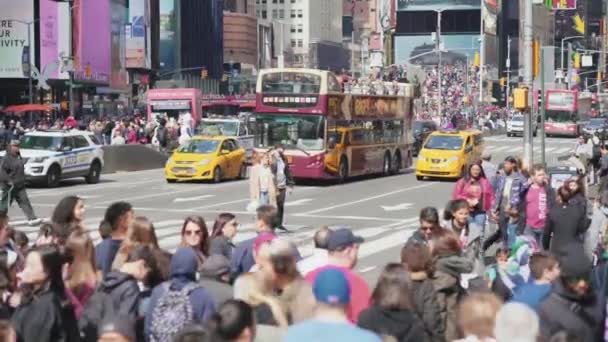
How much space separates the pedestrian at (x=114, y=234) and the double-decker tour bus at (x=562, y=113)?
245ft

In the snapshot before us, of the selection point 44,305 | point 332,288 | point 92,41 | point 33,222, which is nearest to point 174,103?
point 92,41

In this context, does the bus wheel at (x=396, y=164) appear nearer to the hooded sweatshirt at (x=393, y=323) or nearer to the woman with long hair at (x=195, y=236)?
the woman with long hair at (x=195, y=236)

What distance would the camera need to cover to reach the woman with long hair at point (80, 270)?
870 cm

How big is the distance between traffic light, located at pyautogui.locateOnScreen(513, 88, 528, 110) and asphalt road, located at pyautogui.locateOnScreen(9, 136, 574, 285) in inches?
123

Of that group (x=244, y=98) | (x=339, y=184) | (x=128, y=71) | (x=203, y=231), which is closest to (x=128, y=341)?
(x=203, y=231)

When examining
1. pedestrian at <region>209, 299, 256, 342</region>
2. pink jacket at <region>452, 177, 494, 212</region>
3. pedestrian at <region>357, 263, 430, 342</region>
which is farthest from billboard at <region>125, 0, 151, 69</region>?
pedestrian at <region>209, 299, 256, 342</region>

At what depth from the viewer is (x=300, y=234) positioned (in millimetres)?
23734

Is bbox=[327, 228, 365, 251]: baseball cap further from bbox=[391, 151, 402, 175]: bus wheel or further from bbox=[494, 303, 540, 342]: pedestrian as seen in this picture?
bbox=[391, 151, 402, 175]: bus wheel

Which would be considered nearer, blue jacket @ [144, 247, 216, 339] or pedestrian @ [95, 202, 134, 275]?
blue jacket @ [144, 247, 216, 339]

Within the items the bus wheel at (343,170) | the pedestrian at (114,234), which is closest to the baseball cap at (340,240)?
the pedestrian at (114,234)

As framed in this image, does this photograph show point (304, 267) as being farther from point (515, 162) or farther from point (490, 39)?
point (490, 39)

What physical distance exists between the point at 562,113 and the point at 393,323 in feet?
258

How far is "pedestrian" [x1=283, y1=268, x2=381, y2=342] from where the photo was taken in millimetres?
5840

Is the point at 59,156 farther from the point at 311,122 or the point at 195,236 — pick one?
the point at 195,236
